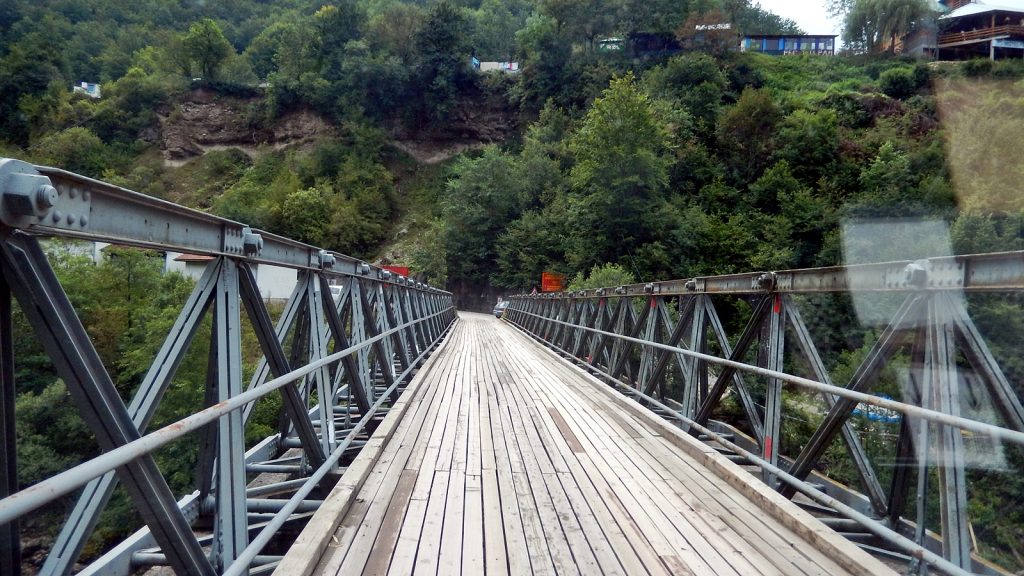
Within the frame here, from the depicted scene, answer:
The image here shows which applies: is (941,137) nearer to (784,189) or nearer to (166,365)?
(784,189)

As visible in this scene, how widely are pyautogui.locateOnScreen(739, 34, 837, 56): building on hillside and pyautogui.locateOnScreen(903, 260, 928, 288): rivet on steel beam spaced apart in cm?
7115

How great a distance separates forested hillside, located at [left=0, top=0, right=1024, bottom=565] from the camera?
27656 millimetres

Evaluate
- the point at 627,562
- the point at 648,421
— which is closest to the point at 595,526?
the point at 627,562

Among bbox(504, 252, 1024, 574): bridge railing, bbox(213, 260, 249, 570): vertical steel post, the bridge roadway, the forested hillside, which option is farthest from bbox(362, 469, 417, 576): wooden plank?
the forested hillside

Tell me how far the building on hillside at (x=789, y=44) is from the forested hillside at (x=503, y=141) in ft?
14.1

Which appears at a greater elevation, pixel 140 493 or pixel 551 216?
pixel 551 216

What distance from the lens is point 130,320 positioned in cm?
2355

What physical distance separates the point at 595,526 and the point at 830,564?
1.09m

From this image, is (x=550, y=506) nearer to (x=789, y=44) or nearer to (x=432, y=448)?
(x=432, y=448)

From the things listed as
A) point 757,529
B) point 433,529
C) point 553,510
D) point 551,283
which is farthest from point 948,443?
point 551,283

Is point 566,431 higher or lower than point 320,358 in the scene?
lower

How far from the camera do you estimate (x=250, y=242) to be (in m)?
2.70

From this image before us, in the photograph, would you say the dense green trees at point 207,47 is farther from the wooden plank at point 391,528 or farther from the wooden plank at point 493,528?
the wooden plank at point 493,528

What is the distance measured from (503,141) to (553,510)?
61918mm
